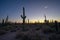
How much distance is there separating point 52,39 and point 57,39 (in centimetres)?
59

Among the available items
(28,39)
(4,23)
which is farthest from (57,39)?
(4,23)

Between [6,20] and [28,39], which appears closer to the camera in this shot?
[28,39]

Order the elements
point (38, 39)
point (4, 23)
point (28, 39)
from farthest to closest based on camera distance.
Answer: point (4, 23)
point (28, 39)
point (38, 39)

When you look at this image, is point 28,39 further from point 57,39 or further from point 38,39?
point 57,39

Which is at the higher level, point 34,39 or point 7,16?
point 7,16

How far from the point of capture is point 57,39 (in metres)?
11.2

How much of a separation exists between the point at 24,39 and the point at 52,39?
3169 millimetres

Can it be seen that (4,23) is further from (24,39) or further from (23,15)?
(24,39)

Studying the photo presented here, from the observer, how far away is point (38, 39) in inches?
431

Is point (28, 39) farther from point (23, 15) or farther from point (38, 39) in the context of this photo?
point (23, 15)

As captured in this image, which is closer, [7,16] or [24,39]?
[24,39]

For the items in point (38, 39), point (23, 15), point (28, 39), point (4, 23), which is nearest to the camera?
point (38, 39)

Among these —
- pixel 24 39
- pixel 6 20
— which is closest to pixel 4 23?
pixel 6 20

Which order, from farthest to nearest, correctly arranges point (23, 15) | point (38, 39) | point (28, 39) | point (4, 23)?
1. point (4, 23)
2. point (23, 15)
3. point (28, 39)
4. point (38, 39)
